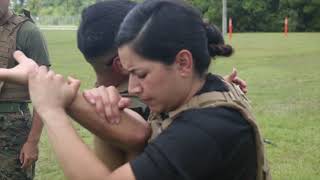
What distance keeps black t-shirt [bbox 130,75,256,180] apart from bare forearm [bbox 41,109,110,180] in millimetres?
103

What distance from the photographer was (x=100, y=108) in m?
1.90

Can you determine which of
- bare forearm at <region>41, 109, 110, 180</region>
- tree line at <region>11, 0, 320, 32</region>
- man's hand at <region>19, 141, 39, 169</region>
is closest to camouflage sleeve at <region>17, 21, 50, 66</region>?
man's hand at <region>19, 141, 39, 169</region>

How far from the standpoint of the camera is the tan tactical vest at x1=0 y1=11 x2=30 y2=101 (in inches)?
166

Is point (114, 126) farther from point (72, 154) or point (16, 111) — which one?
point (16, 111)

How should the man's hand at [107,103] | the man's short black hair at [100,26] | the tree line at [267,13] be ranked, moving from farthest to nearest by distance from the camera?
the tree line at [267,13]
the man's short black hair at [100,26]
the man's hand at [107,103]

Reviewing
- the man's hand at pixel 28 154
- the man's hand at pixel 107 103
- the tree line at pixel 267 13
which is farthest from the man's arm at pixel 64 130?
the tree line at pixel 267 13

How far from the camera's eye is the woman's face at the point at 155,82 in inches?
70.0

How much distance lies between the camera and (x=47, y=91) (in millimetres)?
1733

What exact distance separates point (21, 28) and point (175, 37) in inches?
109

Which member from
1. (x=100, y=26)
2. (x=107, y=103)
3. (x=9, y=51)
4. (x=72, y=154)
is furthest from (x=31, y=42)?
(x=72, y=154)

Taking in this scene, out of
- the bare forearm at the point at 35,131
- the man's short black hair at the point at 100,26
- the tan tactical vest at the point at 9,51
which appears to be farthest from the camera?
the bare forearm at the point at 35,131

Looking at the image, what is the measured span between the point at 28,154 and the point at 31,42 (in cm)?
74

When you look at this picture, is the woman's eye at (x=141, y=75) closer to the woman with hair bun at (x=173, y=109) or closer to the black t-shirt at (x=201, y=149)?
the woman with hair bun at (x=173, y=109)

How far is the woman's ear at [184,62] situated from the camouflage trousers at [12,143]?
273 cm
